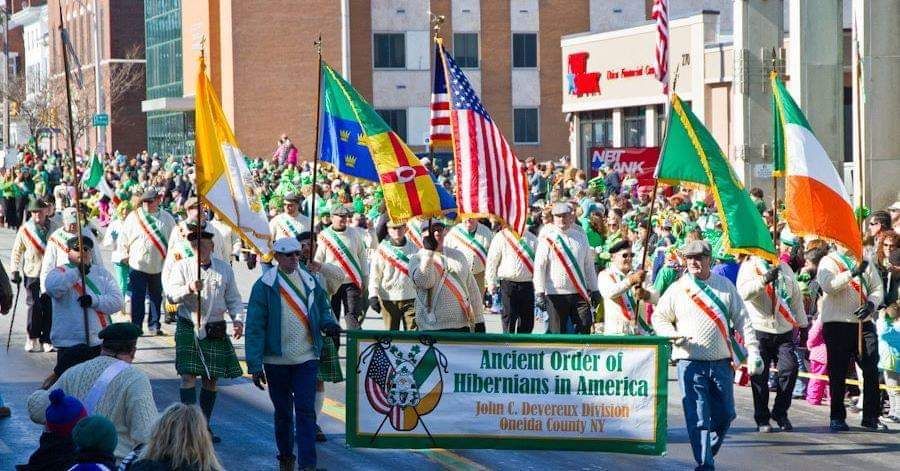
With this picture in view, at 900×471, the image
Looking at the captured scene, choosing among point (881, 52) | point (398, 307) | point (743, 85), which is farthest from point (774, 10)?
point (398, 307)

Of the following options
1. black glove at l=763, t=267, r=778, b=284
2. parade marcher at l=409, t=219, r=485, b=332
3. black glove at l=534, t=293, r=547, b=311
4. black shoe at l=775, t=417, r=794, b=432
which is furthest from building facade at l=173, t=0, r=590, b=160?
black glove at l=763, t=267, r=778, b=284

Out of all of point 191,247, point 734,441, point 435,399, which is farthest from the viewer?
point 191,247

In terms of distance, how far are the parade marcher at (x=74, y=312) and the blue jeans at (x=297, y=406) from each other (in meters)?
2.09

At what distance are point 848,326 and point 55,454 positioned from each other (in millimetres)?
8000

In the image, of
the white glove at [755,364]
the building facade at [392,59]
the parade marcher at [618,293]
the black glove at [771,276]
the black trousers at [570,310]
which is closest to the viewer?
the white glove at [755,364]

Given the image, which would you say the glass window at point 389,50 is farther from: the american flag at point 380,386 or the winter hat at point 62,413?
the winter hat at point 62,413

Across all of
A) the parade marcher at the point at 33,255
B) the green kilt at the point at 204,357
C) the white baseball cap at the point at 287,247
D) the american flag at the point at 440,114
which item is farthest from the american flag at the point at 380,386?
the parade marcher at the point at 33,255

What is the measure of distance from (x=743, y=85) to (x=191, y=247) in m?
19.7

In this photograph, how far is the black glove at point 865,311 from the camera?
13.0 metres

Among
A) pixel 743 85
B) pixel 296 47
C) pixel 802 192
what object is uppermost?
pixel 296 47

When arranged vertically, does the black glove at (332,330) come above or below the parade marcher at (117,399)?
above

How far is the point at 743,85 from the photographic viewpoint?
3158 centimetres

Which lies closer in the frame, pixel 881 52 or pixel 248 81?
pixel 881 52

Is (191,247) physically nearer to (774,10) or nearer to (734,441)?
(734,441)
